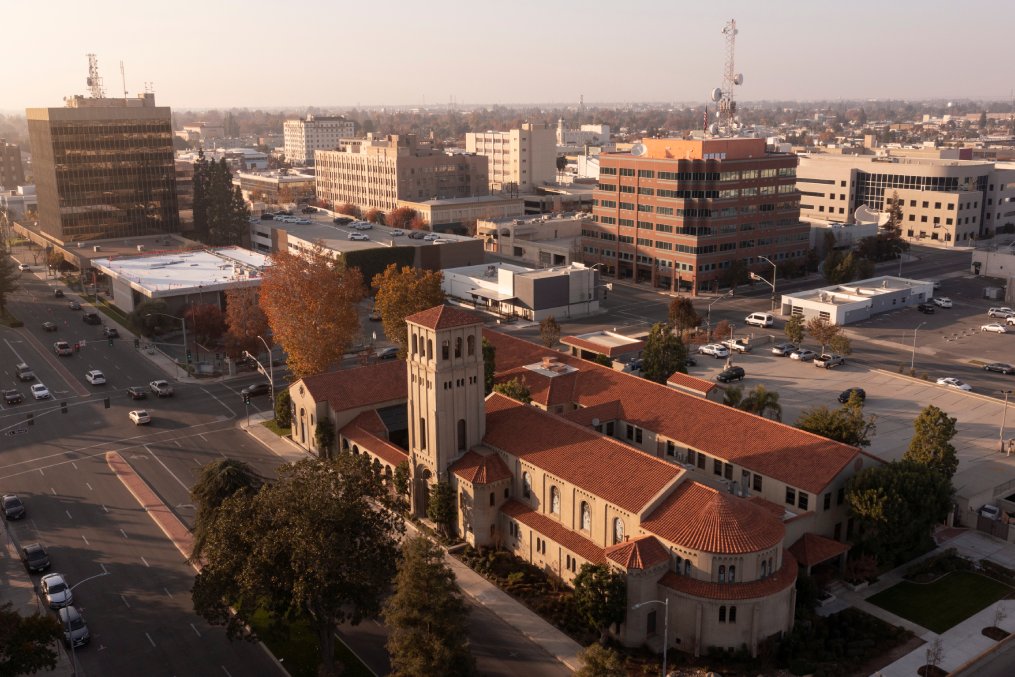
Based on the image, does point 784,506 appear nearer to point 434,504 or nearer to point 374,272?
point 434,504

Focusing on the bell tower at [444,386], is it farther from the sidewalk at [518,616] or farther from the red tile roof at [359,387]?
the red tile roof at [359,387]

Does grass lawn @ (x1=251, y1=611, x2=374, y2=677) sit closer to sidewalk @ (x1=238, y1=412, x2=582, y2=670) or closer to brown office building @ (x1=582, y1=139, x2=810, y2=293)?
sidewalk @ (x1=238, y1=412, x2=582, y2=670)

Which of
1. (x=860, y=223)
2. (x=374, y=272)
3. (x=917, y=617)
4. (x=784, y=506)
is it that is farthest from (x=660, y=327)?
(x=860, y=223)

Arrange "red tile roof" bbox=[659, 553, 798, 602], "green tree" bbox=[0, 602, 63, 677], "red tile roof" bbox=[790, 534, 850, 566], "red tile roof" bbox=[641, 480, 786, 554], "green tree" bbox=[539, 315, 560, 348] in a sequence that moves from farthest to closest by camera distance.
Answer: "green tree" bbox=[539, 315, 560, 348] → "red tile roof" bbox=[790, 534, 850, 566] → "red tile roof" bbox=[641, 480, 786, 554] → "red tile roof" bbox=[659, 553, 798, 602] → "green tree" bbox=[0, 602, 63, 677]

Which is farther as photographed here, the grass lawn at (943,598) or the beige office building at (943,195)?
the beige office building at (943,195)

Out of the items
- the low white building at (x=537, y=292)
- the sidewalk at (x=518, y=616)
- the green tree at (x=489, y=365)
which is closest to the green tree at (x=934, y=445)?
the sidewalk at (x=518, y=616)

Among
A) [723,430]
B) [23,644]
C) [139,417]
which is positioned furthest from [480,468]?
[139,417]

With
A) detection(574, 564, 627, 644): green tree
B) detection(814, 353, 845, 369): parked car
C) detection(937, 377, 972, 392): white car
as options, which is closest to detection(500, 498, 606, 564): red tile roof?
detection(574, 564, 627, 644): green tree
